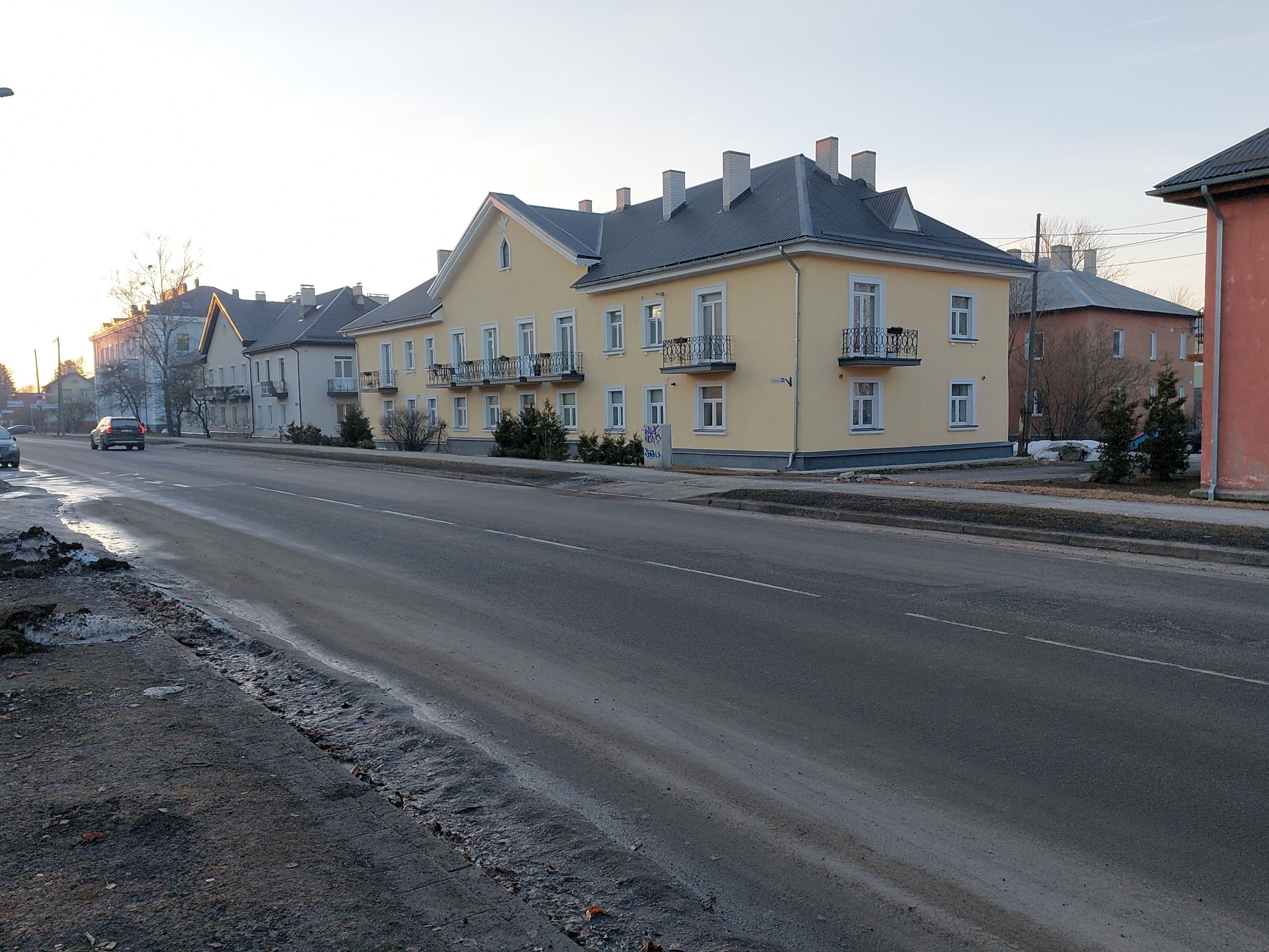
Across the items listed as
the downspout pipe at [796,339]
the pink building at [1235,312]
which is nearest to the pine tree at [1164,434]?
the pink building at [1235,312]

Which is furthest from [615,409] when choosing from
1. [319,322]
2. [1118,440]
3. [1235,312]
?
[319,322]

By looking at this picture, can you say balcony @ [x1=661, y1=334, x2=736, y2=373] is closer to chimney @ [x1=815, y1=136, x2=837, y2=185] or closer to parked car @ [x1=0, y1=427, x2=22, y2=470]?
chimney @ [x1=815, y1=136, x2=837, y2=185]

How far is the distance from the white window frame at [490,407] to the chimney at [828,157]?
1733 cm

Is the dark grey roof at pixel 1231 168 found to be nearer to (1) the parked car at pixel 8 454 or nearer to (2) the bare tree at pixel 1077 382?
(2) the bare tree at pixel 1077 382

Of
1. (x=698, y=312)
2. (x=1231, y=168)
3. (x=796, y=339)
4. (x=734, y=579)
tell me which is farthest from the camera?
(x=698, y=312)

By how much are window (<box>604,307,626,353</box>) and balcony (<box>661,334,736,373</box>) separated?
3.73m

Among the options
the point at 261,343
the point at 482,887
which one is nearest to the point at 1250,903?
the point at 482,887

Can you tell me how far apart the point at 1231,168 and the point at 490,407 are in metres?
31.3

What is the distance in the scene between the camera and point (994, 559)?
1192 cm

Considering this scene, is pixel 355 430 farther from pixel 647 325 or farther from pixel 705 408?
pixel 705 408

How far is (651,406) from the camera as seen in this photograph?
3406 centimetres

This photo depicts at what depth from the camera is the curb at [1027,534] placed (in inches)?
465

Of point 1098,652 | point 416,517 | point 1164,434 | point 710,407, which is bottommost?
point 1098,652

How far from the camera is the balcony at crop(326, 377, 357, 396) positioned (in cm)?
6269
